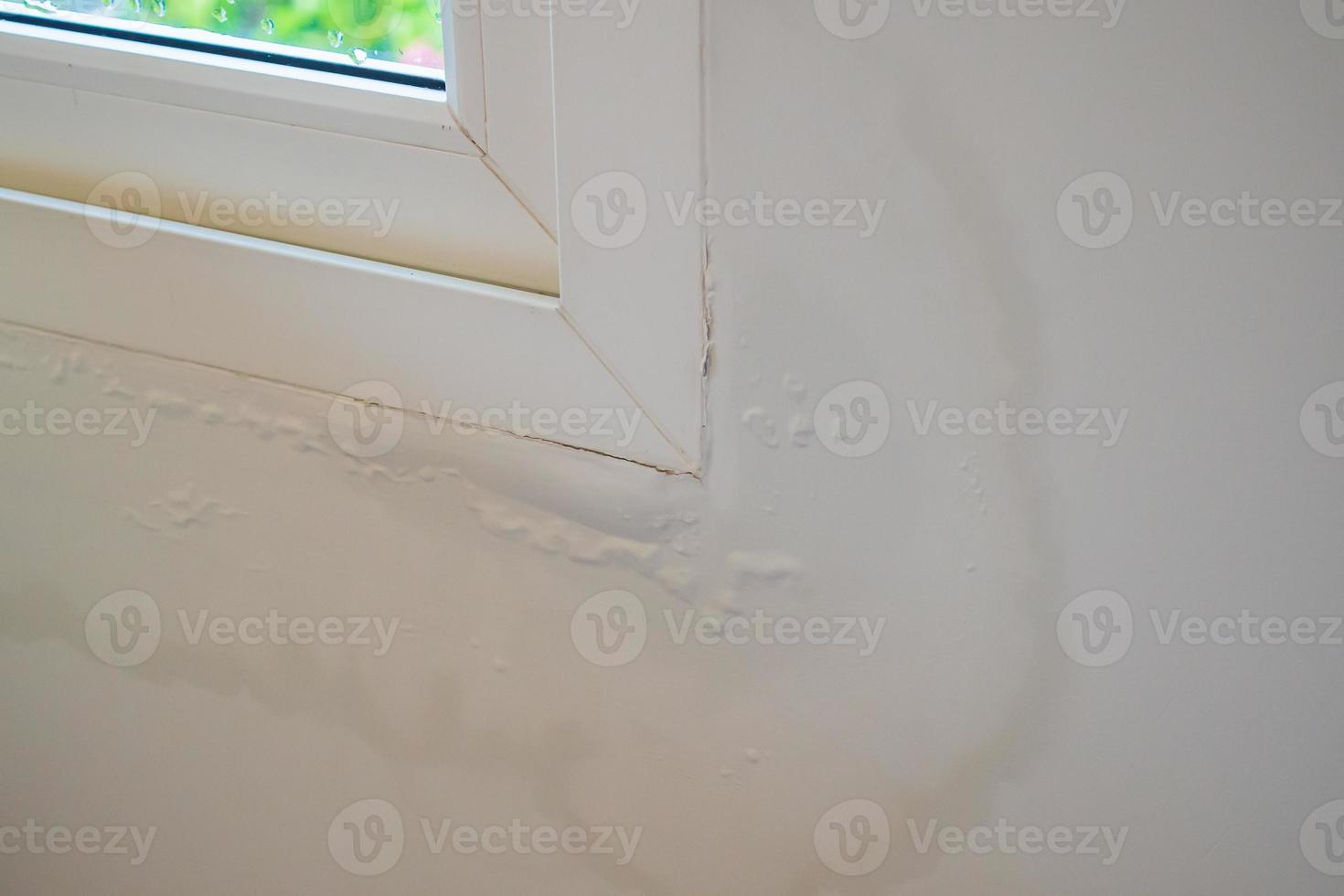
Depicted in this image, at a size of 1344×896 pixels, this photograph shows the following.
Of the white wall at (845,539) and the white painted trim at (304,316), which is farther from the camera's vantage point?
the white painted trim at (304,316)

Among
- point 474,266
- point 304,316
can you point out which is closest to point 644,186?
point 474,266

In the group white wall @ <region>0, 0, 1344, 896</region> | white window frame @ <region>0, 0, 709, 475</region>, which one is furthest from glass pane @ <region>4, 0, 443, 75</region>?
white wall @ <region>0, 0, 1344, 896</region>

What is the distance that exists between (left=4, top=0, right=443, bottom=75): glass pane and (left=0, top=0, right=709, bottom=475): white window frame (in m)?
0.03

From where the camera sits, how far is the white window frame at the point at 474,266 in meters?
0.57

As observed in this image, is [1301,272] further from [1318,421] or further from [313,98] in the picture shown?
[313,98]

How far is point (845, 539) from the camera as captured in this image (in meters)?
0.61

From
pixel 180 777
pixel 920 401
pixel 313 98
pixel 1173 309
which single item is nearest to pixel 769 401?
pixel 920 401

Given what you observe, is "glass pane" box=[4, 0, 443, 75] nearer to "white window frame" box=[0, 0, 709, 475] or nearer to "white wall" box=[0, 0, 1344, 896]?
"white window frame" box=[0, 0, 709, 475]

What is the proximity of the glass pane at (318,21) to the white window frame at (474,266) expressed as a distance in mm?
32

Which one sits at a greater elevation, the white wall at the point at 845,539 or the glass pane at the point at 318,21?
the glass pane at the point at 318,21

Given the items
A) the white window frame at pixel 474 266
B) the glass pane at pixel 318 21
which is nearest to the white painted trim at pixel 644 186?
the white window frame at pixel 474 266

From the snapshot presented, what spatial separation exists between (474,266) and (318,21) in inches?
6.9

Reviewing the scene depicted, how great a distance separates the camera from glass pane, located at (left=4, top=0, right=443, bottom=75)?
64cm

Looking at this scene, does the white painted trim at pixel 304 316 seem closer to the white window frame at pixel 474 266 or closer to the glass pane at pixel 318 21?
the white window frame at pixel 474 266
